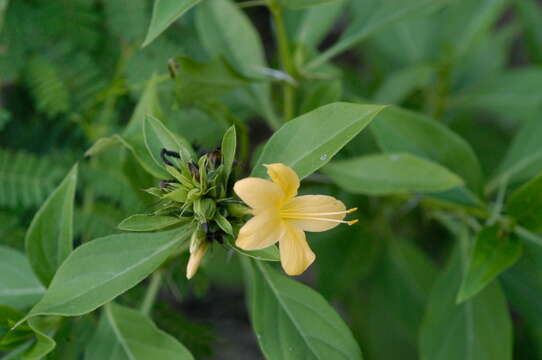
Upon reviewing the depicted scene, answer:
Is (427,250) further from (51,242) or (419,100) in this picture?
(51,242)

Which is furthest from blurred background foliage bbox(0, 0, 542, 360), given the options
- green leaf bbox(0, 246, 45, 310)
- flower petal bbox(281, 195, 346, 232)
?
flower petal bbox(281, 195, 346, 232)

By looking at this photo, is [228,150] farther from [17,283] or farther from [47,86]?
[47,86]

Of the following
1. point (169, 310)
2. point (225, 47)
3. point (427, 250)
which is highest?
point (225, 47)

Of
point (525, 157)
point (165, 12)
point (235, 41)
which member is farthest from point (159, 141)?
point (525, 157)

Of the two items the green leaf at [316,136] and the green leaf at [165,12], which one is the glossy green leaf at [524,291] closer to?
the green leaf at [316,136]

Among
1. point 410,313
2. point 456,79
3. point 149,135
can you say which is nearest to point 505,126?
point 456,79
